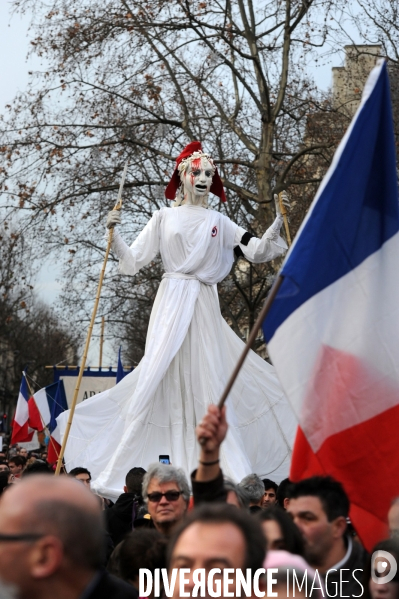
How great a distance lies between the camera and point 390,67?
18328 mm

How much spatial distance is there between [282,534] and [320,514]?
1.91 feet

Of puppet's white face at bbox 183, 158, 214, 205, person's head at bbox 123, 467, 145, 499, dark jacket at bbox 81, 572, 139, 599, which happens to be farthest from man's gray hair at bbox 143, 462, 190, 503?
puppet's white face at bbox 183, 158, 214, 205

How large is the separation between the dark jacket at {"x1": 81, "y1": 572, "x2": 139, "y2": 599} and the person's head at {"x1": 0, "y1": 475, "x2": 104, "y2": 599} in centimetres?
17

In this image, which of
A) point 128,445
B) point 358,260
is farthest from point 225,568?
point 128,445

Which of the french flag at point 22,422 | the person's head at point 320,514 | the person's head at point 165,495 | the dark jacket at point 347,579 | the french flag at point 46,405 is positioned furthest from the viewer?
the french flag at point 22,422

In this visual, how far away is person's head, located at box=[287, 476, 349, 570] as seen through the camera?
4285 mm

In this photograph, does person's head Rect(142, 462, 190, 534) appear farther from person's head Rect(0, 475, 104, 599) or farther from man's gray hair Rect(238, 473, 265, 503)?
person's head Rect(0, 475, 104, 599)

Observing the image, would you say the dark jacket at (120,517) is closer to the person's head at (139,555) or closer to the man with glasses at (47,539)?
the person's head at (139,555)

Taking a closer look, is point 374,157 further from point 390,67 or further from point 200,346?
point 390,67

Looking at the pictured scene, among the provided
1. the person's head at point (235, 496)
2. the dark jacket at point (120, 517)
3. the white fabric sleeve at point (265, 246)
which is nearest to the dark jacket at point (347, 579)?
the person's head at point (235, 496)

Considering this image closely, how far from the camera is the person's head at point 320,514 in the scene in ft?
14.1

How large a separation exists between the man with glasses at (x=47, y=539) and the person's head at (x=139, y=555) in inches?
67.7

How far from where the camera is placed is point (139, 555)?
4.44 metres

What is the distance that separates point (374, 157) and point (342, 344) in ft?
3.43
